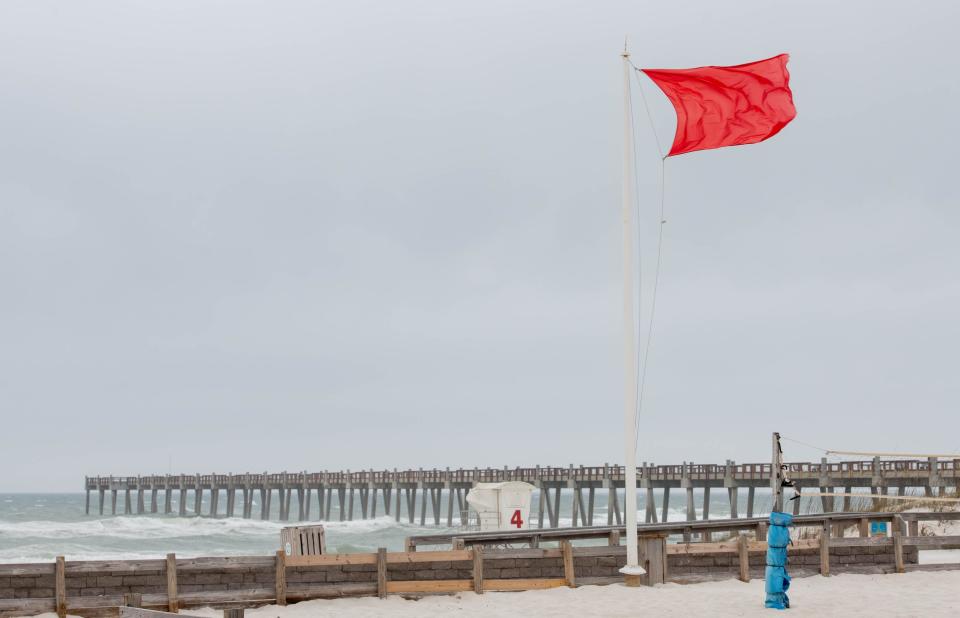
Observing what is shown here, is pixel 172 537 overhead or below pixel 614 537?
below

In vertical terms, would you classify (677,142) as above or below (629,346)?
above

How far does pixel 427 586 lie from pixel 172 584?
369cm

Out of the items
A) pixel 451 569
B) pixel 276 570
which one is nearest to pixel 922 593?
pixel 451 569

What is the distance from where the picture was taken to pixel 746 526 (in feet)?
59.3

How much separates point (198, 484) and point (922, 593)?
255ft

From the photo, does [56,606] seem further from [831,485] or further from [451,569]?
[831,485]

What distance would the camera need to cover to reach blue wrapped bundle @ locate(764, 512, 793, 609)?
47.4 ft

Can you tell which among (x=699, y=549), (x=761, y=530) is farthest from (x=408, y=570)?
(x=761, y=530)

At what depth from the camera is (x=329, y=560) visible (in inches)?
616

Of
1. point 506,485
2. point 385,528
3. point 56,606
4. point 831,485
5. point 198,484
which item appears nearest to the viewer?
point 56,606

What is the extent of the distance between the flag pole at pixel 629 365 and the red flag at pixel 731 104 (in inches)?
32.7

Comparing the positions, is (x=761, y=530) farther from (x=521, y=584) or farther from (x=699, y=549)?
(x=521, y=584)

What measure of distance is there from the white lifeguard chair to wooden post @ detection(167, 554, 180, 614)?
825cm

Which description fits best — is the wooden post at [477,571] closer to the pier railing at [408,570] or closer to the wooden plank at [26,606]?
the pier railing at [408,570]
